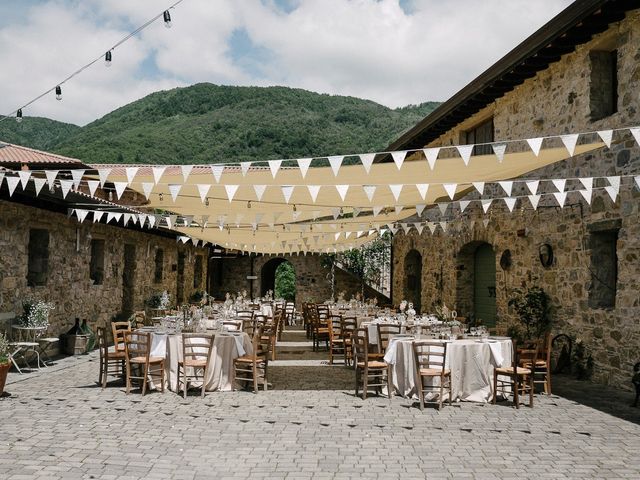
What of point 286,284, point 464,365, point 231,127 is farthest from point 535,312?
point 231,127

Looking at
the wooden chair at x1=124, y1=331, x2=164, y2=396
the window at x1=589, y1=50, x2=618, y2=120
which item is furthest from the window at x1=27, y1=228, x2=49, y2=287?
the window at x1=589, y1=50, x2=618, y2=120

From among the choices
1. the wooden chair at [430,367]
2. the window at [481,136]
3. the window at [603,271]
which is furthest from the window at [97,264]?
the window at [603,271]

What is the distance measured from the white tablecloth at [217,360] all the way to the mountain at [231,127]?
21081mm

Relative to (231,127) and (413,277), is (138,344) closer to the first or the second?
(413,277)

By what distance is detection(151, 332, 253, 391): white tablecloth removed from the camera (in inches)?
271

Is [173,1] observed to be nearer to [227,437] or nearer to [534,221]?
[227,437]

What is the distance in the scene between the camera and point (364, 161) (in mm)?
4812

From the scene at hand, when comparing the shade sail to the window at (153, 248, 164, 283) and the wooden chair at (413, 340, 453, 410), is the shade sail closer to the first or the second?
the wooden chair at (413, 340, 453, 410)

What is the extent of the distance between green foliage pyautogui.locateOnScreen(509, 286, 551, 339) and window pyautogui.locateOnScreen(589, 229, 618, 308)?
39.6 inches

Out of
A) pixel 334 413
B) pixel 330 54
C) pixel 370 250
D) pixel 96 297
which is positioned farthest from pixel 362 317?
pixel 370 250

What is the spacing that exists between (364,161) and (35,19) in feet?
12.6

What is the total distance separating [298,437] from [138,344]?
2907 millimetres

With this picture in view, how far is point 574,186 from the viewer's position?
7941mm

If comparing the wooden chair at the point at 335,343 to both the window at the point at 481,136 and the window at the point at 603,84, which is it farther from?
the window at the point at 603,84
